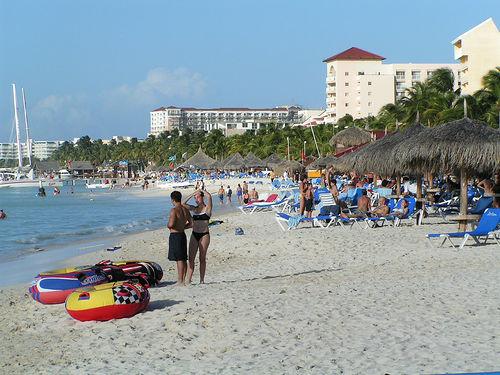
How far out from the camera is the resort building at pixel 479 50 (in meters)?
57.7

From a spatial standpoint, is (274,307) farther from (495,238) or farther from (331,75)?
(331,75)

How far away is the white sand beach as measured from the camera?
5941mm

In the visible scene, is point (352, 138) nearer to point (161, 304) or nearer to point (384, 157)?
point (384, 157)

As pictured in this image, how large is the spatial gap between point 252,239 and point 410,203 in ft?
12.0

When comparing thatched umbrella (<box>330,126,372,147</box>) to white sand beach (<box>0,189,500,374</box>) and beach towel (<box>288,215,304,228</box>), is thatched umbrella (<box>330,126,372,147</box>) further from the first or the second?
white sand beach (<box>0,189,500,374</box>)

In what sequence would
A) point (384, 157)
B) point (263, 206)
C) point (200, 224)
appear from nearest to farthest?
1. point (200, 224)
2. point (384, 157)
3. point (263, 206)

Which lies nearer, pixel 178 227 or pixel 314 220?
pixel 178 227

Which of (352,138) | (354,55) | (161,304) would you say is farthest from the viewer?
(354,55)

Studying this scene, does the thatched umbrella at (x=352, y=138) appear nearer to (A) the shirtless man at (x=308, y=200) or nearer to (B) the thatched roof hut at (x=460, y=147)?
(A) the shirtless man at (x=308, y=200)

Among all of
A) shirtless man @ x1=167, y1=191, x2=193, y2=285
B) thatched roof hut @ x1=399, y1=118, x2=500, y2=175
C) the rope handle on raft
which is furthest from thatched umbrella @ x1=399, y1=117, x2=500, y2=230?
the rope handle on raft

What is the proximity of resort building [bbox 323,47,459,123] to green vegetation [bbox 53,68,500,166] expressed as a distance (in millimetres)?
6870

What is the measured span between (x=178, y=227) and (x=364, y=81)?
81269 mm

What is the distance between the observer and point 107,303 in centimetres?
769

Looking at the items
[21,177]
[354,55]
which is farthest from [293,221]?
[21,177]
